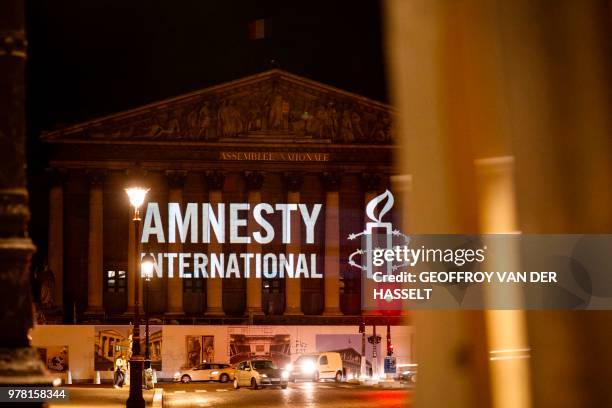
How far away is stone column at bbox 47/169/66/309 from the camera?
66938 mm

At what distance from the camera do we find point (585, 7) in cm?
606

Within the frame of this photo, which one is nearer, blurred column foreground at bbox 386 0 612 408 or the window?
blurred column foreground at bbox 386 0 612 408

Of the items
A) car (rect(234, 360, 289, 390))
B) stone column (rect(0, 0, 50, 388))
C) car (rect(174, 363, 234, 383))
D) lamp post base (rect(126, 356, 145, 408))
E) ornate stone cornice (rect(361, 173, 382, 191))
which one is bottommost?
car (rect(174, 363, 234, 383))

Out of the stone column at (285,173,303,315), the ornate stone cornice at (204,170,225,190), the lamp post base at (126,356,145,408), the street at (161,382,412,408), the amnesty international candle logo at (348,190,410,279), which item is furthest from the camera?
the amnesty international candle logo at (348,190,410,279)

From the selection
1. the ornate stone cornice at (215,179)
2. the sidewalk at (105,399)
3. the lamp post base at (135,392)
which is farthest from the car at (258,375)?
the ornate stone cornice at (215,179)

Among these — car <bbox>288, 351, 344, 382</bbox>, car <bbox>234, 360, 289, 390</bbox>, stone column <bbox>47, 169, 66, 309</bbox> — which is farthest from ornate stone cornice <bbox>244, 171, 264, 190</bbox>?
car <bbox>234, 360, 289, 390</bbox>

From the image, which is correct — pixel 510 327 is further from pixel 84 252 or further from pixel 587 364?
pixel 84 252

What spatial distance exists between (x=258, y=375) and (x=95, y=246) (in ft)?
82.1

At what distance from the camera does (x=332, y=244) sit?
68312 millimetres

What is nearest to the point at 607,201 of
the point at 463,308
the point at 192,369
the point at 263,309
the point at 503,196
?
the point at 503,196

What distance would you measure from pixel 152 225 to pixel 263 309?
9.05 meters

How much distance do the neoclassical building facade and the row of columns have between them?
0.08 meters

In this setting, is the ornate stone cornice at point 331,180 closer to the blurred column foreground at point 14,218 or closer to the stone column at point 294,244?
the stone column at point 294,244

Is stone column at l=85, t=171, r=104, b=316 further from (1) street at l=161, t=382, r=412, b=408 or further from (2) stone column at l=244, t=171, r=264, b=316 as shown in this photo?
(1) street at l=161, t=382, r=412, b=408
